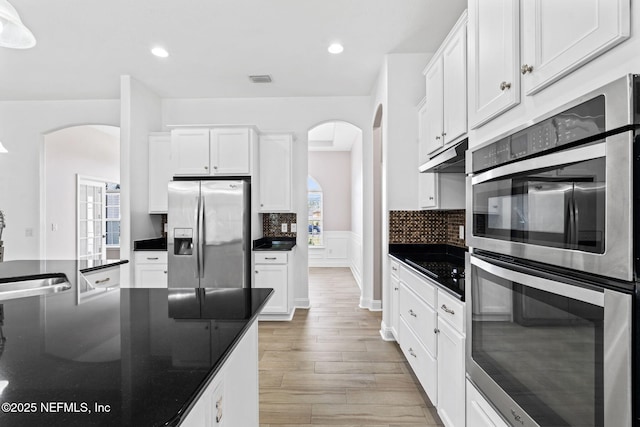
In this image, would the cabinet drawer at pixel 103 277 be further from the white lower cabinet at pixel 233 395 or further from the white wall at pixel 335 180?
the white wall at pixel 335 180

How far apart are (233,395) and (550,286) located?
1039mm

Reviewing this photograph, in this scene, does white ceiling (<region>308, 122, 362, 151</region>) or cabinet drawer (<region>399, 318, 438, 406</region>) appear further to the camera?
white ceiling (<region>308, 122, 362, 151</region>)

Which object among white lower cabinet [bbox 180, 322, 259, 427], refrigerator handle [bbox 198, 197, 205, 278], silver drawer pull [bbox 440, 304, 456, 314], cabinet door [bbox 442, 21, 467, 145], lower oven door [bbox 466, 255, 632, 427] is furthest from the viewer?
refrigerator handle [bbox 198, 197, 205, 278]

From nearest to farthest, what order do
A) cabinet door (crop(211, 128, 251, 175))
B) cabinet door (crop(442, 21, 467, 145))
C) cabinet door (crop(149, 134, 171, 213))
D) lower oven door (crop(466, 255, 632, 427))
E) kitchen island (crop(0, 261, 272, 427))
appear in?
kitchen island (crop(0, 261, 272, 427)), lower oven door (crop(466, 255, 632, 427)), cabinet door (crop(442, 21, 467, 145)), cabinet door (crop(211, 128, 251, 175)), cabinet door (crop(149, 134, 171, 213))

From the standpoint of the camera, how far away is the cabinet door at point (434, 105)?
238 cm

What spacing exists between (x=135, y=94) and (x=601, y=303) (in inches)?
185

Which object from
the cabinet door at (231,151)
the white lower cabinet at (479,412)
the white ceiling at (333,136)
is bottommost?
the white lower cabinet at (479,412)

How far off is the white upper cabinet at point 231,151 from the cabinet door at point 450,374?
299cm

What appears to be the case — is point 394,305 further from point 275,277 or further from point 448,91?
point 448,91

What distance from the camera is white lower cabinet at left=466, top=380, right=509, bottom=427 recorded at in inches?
46.1

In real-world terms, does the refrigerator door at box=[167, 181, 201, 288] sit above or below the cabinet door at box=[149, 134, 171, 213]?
below

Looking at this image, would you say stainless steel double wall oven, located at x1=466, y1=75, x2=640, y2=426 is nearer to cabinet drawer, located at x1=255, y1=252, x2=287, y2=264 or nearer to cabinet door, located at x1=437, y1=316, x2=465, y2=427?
cabinet door, located at x1=437, y1=316, x2=465, y2=427

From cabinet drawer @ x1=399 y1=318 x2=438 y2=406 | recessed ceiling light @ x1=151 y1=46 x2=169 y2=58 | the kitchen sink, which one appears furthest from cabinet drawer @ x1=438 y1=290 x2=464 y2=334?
recessed ceiling light @ x1=151 y1=46 x2=169 y2=58

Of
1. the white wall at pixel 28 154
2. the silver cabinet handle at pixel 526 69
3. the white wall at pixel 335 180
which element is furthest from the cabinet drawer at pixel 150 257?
the white wall at pixel 335 180
